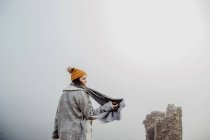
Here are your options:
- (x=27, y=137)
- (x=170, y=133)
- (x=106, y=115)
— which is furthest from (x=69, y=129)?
(x=27, y=137)

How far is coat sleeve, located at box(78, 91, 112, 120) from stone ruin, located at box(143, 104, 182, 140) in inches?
777

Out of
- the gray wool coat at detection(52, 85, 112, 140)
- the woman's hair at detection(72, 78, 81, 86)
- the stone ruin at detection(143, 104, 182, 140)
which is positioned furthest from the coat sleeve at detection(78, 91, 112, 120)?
the stone ruin at detection(143, 104, 182, 140)

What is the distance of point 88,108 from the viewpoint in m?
4.95

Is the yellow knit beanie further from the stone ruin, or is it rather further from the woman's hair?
the stone ruin

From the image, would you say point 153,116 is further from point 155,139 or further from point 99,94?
point 99,94

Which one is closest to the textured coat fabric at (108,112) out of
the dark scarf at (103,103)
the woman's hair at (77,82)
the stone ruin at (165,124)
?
the dark scarf at (103,103)

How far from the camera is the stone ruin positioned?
24.4m

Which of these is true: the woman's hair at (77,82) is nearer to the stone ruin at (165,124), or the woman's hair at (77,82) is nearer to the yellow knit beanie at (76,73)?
the yellow knit beanie at (76,73)

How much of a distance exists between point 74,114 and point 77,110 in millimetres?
64

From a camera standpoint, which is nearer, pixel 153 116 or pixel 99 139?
pixel 153 116

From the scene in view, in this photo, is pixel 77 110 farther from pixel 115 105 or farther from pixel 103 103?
pixel 115 105

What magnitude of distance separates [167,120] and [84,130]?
20.9 m

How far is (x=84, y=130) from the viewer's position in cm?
501

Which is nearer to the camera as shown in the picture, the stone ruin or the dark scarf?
the dark scarf
